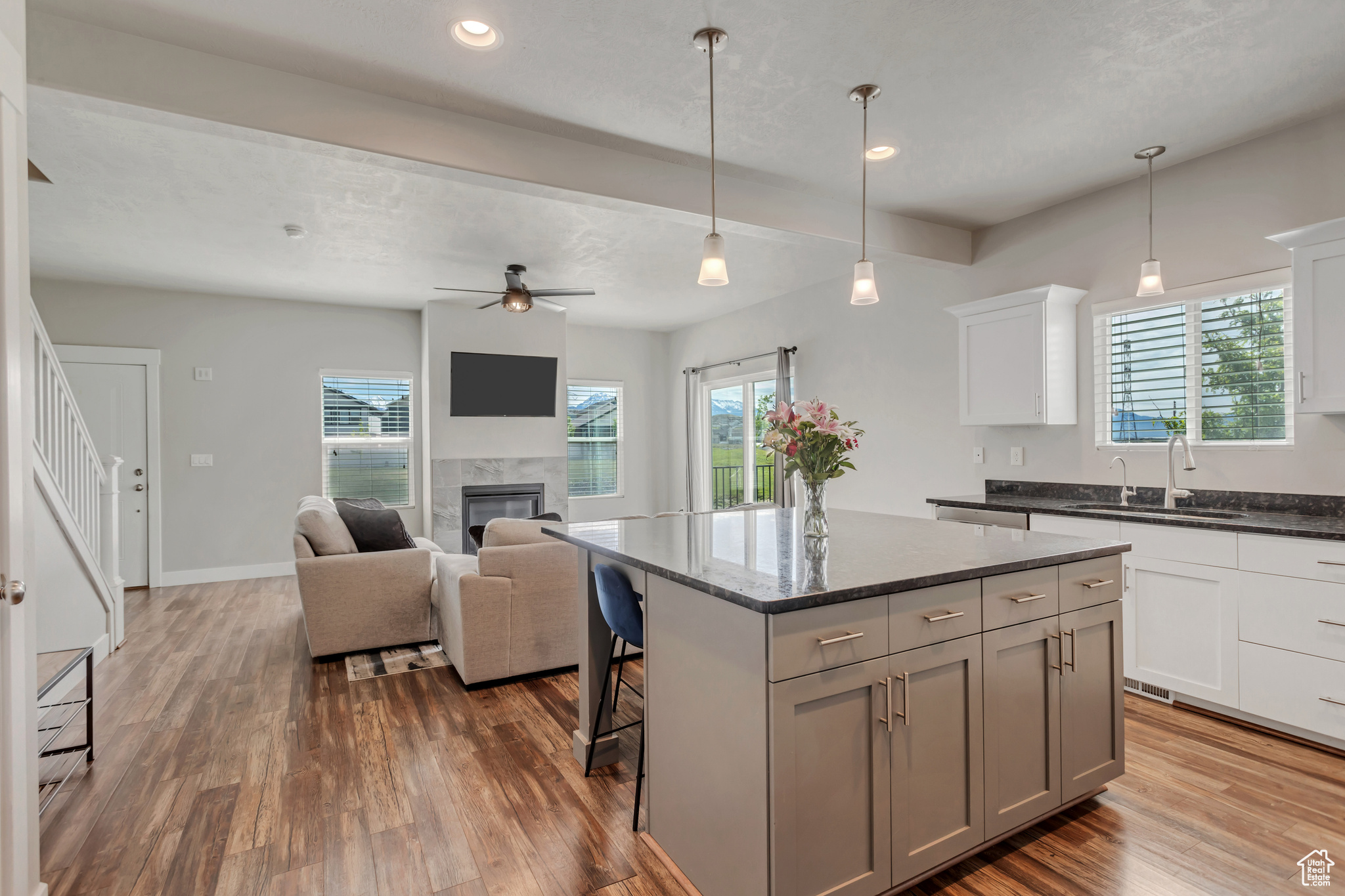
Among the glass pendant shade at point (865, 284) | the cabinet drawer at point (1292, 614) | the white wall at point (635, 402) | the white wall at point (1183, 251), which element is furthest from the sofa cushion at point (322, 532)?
the cabinet drawer at point (1292, 614)

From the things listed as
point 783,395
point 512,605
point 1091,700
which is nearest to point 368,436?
point 512,605

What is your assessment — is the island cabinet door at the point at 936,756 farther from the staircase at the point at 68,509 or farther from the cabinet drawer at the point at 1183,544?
the staircase at the point at 68,509

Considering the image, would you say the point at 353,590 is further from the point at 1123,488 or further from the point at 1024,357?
the point at 1123,488

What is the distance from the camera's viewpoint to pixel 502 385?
6375 mm

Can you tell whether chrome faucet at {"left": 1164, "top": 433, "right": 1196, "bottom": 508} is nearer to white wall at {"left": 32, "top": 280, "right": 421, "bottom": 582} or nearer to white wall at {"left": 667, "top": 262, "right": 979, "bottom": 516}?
white wall at {"left": 667, "top": 262, "right": 979, "bottom": 516}

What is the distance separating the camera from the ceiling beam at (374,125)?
6.91ft

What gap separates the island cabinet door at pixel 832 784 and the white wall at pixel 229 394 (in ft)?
19.4

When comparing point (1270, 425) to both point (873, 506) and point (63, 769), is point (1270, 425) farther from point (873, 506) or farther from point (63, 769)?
point (63, 769)

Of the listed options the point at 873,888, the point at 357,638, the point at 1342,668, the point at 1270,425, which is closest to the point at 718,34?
the point at 873,888

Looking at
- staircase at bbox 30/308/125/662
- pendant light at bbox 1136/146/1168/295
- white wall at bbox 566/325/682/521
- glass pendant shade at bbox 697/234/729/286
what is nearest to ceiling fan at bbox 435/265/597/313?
white wall at bbox 566/325/682/521

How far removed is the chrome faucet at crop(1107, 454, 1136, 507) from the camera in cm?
335

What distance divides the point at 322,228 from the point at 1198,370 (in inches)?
198

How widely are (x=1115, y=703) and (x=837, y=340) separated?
12.2ft

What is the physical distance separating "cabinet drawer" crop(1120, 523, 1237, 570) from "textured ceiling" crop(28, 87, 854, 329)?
2230 mm
